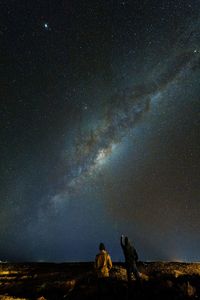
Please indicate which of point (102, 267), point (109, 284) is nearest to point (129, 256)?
point (102, 267)

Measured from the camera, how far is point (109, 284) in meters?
13.2

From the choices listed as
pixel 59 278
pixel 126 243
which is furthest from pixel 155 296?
pixel 59 278

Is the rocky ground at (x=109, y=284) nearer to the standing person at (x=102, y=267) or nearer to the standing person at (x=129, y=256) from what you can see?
the standing person at (x=102, y=267)

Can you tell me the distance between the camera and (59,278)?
1612 centimetres

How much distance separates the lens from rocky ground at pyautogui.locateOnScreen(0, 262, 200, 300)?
38.9ft

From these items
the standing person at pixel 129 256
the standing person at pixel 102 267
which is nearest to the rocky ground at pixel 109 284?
the standing person at pixel 102 267

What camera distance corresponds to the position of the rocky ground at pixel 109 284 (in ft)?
38.9

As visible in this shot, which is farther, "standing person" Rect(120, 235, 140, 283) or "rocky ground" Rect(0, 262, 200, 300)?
"standing person" Rect(120, 235, 140, 283)

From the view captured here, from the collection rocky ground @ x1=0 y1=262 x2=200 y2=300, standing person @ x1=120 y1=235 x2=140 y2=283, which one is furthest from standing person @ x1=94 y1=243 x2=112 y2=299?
standing person @ x1=120 y1=235 x2=140 y2=283

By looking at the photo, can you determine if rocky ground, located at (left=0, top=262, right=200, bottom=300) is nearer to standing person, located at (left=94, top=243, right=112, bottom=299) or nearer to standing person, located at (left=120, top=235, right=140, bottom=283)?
standing person, located at (left=94, top=243, right=112, bottom=299)

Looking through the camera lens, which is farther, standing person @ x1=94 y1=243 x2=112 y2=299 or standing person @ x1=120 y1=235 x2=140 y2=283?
standing person @ x1=120 y1=235 x2=140 y2=283

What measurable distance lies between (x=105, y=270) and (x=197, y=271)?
5.71m

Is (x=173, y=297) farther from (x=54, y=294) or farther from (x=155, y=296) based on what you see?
(x=54, y=294)

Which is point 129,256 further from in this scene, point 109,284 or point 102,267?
point 109,284
